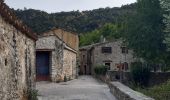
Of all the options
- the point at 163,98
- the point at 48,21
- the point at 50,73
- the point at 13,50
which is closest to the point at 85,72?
the point at 48,21

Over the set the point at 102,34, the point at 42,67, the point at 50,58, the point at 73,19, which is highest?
the point at 73,19

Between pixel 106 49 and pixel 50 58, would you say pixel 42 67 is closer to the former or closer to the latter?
pixel 50 58

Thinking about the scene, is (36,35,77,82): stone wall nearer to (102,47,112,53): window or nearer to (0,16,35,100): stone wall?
(0,16,35,100): stone wall

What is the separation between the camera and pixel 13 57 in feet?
44.0

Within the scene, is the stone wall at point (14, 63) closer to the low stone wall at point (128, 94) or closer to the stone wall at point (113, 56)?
the low stone wall at point (128, 94)

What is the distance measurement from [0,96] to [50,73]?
90.8 feet

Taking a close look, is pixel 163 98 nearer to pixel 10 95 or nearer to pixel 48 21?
pixel 10 95

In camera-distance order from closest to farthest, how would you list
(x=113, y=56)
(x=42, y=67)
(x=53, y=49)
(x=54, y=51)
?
(x=53, y=49) → (x=54, y=51) → (x=42, y=67) → (x=113, y=56)

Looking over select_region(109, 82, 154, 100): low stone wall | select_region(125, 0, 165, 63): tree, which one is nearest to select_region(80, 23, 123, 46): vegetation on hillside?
select_region(125, 0, 165, 63): tree

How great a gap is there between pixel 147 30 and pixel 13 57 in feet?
66.1

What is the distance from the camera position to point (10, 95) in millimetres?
12617

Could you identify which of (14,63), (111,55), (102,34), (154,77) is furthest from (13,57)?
(102,34)

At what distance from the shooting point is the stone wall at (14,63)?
11.5 metres

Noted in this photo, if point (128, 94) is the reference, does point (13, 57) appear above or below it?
above
